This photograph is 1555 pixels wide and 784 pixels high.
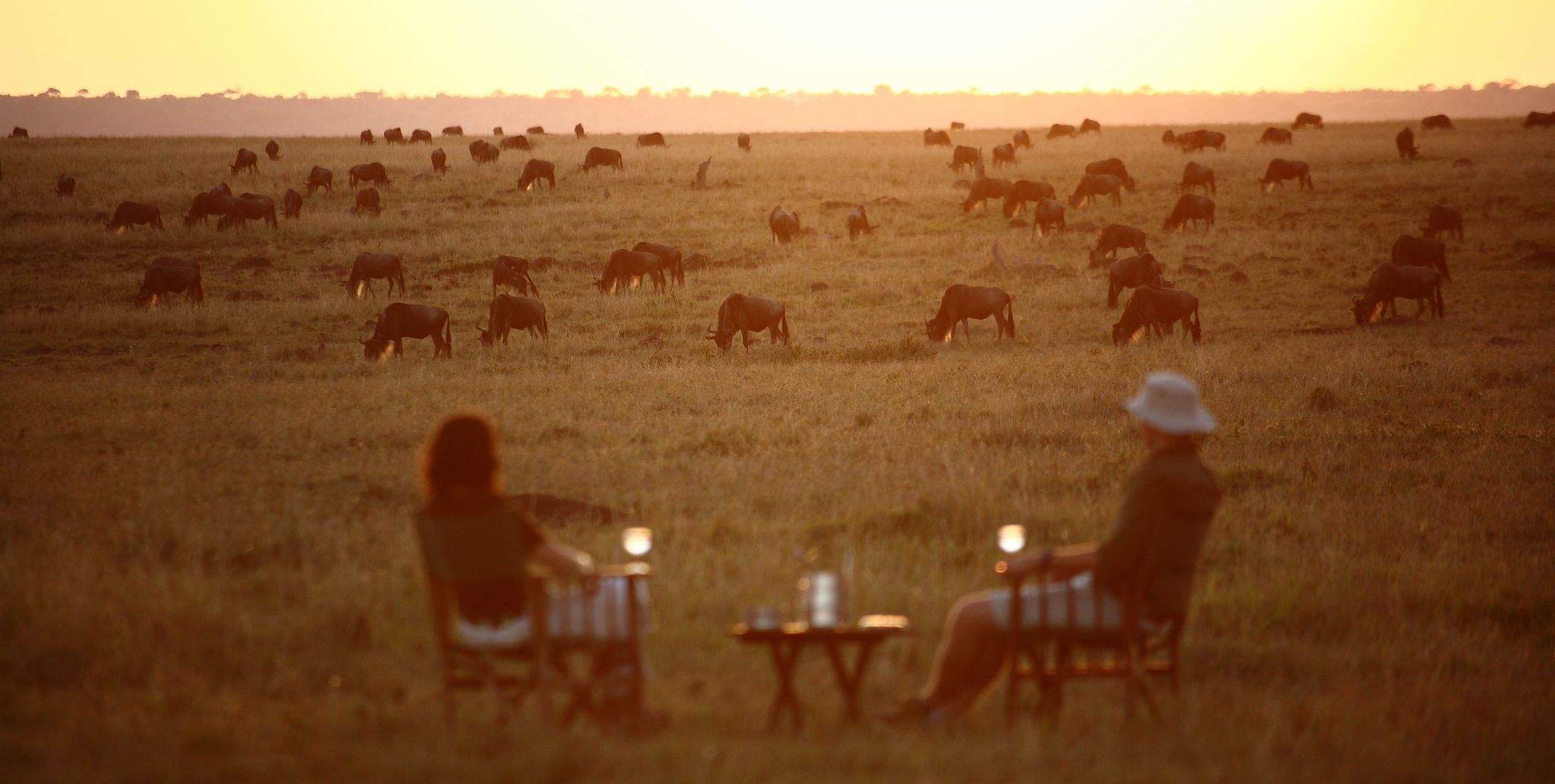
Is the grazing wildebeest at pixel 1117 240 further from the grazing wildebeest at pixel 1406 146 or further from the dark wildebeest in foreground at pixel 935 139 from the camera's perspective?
the dark wildebeest in foreground at pixel 935 139

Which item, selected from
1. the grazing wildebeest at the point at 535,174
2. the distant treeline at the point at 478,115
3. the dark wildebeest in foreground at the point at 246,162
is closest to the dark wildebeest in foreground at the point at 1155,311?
the grazing wildebeest at the point at 535,174

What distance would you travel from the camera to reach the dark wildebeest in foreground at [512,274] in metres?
24.6

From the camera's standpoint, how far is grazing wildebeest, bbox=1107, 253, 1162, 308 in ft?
77.6

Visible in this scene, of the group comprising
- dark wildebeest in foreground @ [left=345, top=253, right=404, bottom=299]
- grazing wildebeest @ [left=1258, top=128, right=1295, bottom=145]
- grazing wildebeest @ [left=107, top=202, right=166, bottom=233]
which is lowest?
dark wildebeest in foreground @ [left=345, top=253, right=404, bottom=299]

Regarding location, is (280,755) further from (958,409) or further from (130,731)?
(958,409)

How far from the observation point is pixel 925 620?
21.3ft

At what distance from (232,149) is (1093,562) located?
1912 inches

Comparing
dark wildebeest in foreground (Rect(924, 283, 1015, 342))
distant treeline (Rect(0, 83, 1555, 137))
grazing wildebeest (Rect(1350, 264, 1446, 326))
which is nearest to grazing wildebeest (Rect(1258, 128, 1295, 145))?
grazing wildebeest (Rect(1350, 264, 1446, 326))

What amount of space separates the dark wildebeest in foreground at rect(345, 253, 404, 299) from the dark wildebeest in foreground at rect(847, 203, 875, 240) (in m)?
12.4

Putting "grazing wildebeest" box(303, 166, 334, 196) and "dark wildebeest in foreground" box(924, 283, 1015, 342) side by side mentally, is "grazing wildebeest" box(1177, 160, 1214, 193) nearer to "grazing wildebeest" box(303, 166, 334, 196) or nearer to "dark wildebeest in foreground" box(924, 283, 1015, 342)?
"dark wildebeest in foreground" box(924, 283, 1015, 342)

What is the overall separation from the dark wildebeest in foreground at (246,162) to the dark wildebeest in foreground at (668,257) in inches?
794

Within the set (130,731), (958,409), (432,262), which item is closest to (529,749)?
(130,731)

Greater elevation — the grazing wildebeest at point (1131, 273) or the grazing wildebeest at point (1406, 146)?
the grazing wildebeest at point (1406, 146)

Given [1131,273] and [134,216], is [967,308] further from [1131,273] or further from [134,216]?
[134,216]
